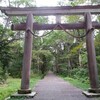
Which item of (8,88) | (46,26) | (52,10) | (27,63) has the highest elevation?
(52,10)

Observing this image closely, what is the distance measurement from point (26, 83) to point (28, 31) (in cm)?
287

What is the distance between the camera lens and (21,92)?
12.0 metres

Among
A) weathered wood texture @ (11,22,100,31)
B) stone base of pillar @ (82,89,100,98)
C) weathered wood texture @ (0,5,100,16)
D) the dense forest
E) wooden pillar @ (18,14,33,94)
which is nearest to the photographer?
stone base of pillar @ (82,89,100,98)

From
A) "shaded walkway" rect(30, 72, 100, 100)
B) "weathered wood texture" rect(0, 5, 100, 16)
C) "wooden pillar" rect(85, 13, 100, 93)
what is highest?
"weathered wood texture" rect(0, 5, 100, 16)

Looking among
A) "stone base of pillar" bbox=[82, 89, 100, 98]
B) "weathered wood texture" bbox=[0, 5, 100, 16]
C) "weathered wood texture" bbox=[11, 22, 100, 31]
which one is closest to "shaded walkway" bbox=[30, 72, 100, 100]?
"stone base of pillar" bbox=[82, 89, 100, 98]

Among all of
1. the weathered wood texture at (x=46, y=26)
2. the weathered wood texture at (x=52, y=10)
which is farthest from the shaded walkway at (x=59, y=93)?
the weathered wood texture at (x=52, y=10)

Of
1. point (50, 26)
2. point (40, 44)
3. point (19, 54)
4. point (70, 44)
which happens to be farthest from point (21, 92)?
point (40, 44)

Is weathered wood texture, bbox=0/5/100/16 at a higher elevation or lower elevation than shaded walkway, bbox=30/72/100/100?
higher

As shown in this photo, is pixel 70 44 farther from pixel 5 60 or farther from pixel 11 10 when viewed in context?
pixel 11 10

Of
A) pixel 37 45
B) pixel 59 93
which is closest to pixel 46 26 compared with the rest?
pixel 59 93

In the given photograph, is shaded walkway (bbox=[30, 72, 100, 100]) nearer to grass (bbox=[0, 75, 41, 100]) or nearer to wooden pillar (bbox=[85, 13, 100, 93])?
wooden pillar (bbox=[85, 13, 100, 93])

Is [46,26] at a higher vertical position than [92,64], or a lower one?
higher

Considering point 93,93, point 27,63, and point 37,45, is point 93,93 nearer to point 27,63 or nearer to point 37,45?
point 27,63

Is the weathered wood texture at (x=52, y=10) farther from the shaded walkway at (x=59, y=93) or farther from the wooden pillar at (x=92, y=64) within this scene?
the shaded walkway at (x=59, y=93)
